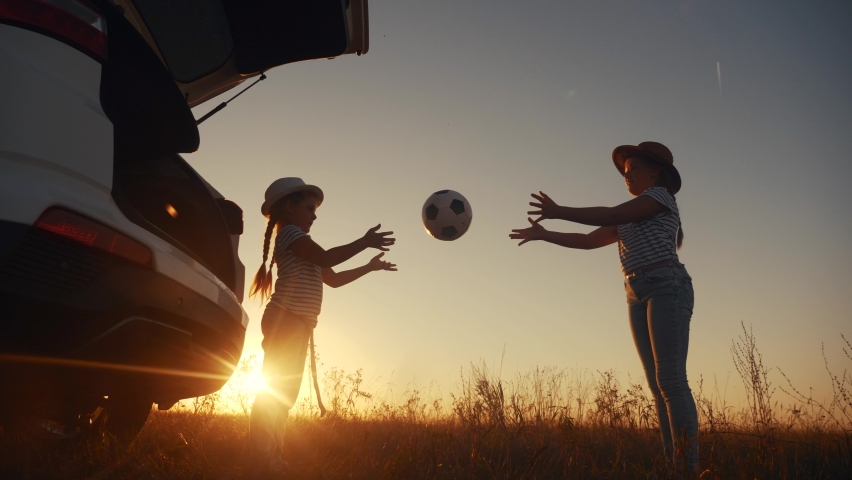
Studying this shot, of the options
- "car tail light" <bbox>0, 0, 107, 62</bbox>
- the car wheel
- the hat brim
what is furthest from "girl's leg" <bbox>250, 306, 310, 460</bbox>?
"car tail light" <bbox>0, 0, 107, 62</bbox>

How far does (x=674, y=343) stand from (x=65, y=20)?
3188mm

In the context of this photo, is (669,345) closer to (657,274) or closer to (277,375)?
(657,274)

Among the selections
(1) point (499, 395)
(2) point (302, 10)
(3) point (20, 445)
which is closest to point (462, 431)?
(1) point (499, 395)

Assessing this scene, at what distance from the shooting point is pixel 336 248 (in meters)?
3.52

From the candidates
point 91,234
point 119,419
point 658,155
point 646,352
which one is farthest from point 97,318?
point 658,155

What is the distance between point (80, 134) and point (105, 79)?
15.1 inches

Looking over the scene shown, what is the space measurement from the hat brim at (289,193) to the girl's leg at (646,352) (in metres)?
2.15

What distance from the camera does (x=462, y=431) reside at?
5113 millimetres

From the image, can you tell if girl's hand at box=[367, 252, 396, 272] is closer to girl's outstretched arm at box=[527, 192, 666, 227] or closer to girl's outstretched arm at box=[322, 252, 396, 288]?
girl's outstretched arm at box=[322, 252, 396, 288]

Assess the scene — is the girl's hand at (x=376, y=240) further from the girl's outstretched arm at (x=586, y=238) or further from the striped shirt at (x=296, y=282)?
the girl's outstretched arm at (x=586, y=238)

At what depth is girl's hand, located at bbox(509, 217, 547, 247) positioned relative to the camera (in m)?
3.80

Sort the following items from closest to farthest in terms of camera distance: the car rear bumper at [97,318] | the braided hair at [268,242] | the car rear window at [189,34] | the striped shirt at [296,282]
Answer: the car rear bumper at [97,318], the car rear window at [189,34], the striped shirt at [296,282], the braided hair at [268,242]

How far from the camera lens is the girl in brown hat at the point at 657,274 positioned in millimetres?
3084

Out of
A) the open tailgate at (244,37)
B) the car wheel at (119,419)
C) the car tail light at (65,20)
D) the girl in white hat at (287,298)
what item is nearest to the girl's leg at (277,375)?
the girl in white hat at (287,298)
